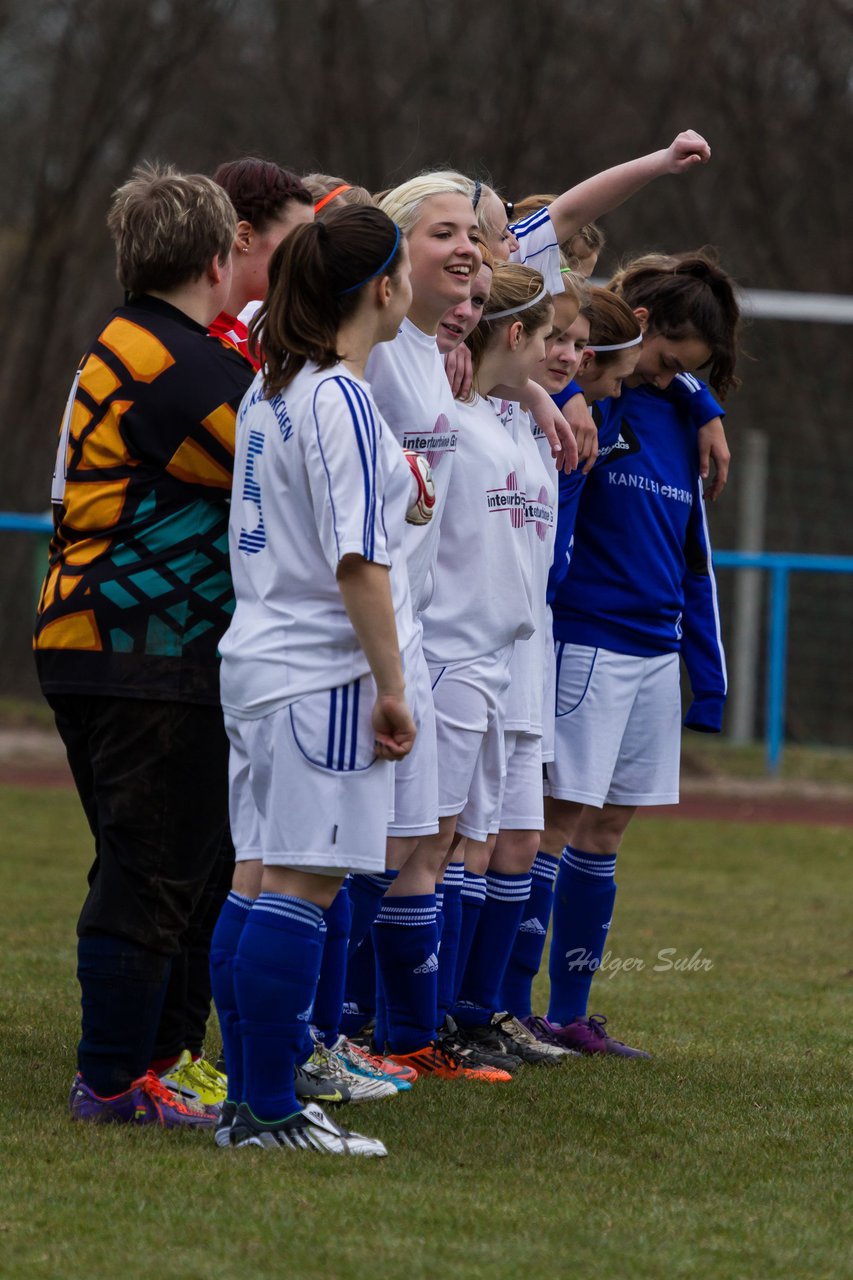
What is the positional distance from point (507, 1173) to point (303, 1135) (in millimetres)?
368

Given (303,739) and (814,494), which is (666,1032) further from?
(814,494)

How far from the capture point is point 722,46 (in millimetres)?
15992

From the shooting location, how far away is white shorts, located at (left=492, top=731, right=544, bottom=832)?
4.21 meters

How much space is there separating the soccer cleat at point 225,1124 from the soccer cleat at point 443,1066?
0.77 m

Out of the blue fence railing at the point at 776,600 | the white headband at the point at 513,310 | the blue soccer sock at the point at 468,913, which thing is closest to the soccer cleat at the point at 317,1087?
the blue soccer sock at the point at 468,913

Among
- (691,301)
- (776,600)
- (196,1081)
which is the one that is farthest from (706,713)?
(776,600)

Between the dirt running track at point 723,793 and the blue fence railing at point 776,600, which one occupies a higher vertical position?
the blue fence railing at point 776,600

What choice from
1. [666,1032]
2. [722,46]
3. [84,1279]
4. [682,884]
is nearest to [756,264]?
[722,46]

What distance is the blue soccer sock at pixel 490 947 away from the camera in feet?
14.1

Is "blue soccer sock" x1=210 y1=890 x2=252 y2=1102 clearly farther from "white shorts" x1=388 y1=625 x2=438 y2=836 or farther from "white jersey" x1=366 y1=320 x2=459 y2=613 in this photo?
"white jersey" x1=366 y1=320 x2=459 y2=613

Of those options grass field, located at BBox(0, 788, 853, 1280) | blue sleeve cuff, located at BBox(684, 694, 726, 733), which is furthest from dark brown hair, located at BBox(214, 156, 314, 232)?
grass field, located at BBox(0, 788, 853, 1280)

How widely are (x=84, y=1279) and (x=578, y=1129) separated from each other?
131 centimetres

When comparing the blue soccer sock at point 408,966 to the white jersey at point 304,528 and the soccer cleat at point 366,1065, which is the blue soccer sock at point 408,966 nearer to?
the soccer cleat at point 366,1065

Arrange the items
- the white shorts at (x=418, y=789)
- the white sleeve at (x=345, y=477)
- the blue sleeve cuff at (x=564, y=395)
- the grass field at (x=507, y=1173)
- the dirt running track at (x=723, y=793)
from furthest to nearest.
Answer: the dirt running track at (x=723, y=793) → the blue sleeve cuff at (x=564, y=395) → the white shorts at (x=418, y=789) → the white sleeve at (x=345, y=477) → the grass field at (x=507, y=1173)
